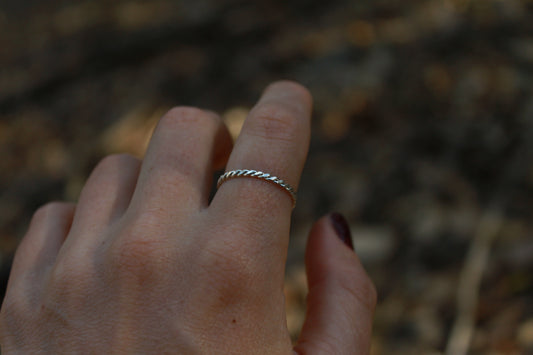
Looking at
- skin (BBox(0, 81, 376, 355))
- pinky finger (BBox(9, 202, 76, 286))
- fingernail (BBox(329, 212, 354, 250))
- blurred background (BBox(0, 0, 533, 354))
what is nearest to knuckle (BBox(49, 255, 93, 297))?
skin (BBox(0, 81, 376, 355))

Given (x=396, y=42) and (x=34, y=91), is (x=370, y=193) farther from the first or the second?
(x=34, y=91)

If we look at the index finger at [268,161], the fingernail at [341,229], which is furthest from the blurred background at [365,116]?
the index finger at [268,161]

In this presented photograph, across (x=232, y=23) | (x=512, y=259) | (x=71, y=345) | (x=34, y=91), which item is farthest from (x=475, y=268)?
(x=34, y=91)

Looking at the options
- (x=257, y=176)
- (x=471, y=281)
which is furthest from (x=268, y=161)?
(x=471, y=281)

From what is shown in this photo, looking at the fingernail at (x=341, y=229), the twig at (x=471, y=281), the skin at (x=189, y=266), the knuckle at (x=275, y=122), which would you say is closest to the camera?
the skin at (x=189, y=266)

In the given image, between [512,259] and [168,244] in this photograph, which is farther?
[512,259]

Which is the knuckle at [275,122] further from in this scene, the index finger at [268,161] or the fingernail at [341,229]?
the fingernail at [341,229]

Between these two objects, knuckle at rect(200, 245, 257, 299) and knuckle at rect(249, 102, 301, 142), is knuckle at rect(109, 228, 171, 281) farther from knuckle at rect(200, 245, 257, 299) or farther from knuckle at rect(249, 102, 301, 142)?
knuckle at rect(249, 102, 301, 142)
